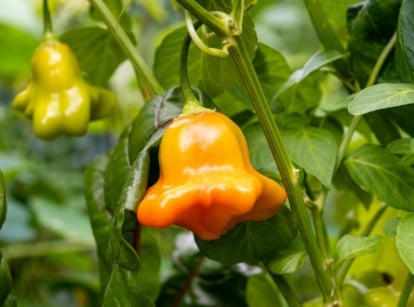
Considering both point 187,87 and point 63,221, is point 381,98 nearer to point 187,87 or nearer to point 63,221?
point 187,87

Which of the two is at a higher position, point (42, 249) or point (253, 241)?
point (253, 241)

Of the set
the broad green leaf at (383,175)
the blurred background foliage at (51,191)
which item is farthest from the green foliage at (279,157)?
the blurred background foliage at (51,191)

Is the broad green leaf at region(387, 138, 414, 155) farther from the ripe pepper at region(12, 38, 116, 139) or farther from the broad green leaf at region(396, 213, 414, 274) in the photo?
the ripe pepper at region(12, 38, 116, 139)

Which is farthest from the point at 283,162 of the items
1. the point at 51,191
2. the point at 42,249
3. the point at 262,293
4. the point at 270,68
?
the point at 51,191

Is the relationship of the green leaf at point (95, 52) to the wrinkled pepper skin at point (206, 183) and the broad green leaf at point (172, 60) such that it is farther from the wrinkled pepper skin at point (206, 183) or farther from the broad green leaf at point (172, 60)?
the wrinkled pepper skin at point (206, 183)

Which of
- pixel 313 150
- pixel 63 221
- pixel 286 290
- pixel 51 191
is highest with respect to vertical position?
pixel 313 150

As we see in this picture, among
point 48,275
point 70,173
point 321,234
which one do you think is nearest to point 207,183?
point 321,234

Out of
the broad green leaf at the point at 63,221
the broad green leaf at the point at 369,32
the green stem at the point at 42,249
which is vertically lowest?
the green stem at the point at 42,249
